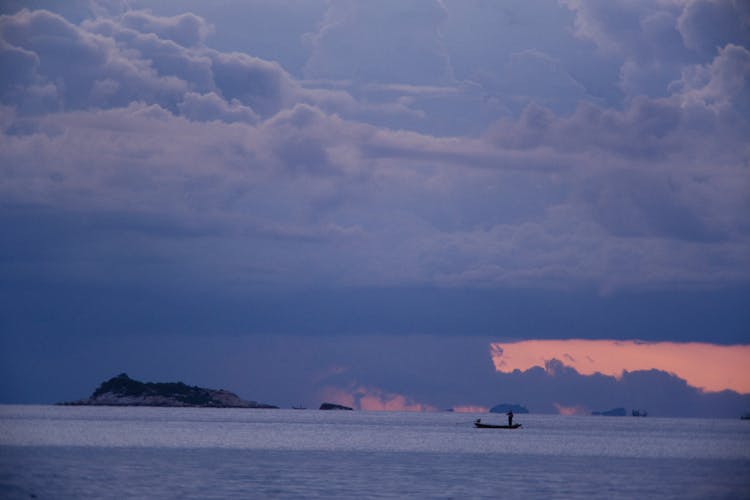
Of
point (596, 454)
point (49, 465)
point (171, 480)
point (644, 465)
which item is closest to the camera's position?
point (171, 480)

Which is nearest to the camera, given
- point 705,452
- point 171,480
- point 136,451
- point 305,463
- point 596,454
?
point 171,480

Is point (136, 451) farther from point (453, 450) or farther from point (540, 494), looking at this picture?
point (540, 494)

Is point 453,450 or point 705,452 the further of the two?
point 705,452

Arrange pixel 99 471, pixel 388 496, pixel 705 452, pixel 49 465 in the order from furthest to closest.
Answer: pixel 705 452, pixel 49 465, pixel 99 471, pixel 388 496

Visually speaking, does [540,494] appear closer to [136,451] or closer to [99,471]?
[99,471]

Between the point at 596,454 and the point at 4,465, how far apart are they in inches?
3334

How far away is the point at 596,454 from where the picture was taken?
168 m

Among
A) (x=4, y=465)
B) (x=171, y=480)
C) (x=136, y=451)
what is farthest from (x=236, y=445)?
(x=171, y=480)

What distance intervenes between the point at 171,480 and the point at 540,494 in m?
31.7

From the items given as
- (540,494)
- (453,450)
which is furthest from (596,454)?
(540,494)

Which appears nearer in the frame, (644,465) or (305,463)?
(305,463)

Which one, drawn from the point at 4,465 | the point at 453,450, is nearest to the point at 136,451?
the point at 4,465

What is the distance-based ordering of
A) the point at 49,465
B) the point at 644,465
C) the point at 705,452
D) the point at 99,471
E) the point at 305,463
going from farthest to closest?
the point at 705,452, the point at 644,465, the point at 305,463, the point at 49,465, the point at 99,471

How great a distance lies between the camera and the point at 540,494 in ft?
313
